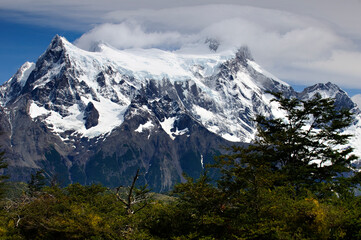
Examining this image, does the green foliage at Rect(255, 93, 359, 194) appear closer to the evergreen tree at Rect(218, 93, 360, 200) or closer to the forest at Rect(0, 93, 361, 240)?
the evergreen tree at Rect(218, 93, 360, 200)

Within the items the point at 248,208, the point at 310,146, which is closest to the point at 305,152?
the point at 310,146

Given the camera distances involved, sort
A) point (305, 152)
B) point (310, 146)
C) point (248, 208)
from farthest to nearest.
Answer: point (310, 146) < point (305, 152) < point (248, 208)

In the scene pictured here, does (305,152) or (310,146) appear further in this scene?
(310,146)

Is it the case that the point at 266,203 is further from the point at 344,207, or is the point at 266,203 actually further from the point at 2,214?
the point at 2,214

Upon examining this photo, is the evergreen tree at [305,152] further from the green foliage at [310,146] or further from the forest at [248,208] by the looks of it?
the forest at [248,208]

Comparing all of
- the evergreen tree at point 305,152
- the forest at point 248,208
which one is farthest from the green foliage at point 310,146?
the forest at point 248,208

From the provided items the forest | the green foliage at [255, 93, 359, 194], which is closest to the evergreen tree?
the green foliage at [255, 93, 359, 194]

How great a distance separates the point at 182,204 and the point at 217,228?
5422 millimetres

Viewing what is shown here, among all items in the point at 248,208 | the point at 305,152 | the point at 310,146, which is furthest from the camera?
the point at 310,146

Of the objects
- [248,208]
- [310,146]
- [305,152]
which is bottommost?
[305,152]

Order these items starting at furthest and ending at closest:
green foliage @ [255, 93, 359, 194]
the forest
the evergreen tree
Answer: green foliage @ [255, 93, 359, 194] → the evergreen tree → the forest

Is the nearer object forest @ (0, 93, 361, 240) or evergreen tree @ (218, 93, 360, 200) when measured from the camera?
forest @ (0, 93, 361, 240)

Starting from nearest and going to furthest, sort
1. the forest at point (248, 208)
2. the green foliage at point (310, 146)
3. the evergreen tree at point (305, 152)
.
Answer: the forest at point (248, 208) → the evergreen tree at point (305, 152) → the green foliage at point (310, 146)

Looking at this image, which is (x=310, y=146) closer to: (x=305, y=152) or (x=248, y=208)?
(x=305, y=152)
